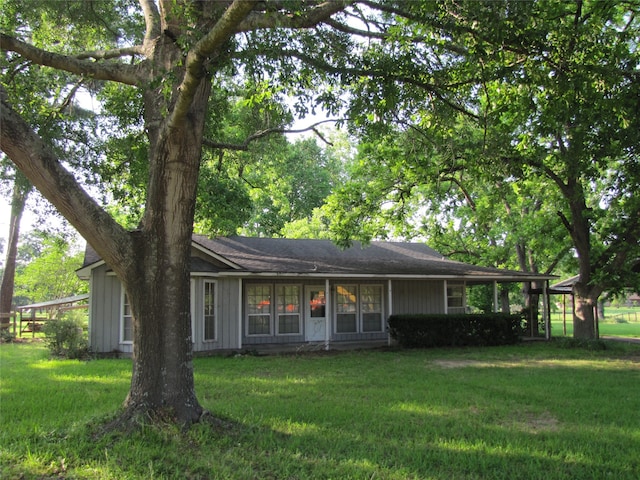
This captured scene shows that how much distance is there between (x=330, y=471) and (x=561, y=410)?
4433 millimetres

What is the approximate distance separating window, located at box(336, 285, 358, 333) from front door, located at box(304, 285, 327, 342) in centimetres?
73

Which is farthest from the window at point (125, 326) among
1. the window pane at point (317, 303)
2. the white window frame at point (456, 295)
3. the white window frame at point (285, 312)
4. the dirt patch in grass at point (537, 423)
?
the white window frame at point (456, 295)

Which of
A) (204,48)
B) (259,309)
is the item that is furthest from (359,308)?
(204,48)

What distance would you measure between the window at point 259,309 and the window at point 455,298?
24.0 feet

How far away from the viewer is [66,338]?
13.9 m

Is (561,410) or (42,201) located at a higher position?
(42,201)

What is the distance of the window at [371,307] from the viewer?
1839 cm

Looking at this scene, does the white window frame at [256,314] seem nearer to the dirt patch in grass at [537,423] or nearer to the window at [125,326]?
the window at [125,326]

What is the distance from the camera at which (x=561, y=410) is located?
24.4 ft

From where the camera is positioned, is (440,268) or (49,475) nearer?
(49,475)

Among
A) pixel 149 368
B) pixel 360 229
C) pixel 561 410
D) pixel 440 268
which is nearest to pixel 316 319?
pixel 360 229

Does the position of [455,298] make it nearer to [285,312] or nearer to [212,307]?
[285,312]

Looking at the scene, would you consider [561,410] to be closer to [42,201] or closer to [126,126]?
[126,126]

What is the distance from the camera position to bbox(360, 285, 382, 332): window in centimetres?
1839
